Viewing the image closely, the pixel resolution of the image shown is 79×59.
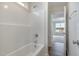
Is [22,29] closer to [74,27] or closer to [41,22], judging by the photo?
[41,22]

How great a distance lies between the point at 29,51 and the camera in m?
1.44

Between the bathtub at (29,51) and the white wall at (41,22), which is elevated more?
the white wall at (41,22)

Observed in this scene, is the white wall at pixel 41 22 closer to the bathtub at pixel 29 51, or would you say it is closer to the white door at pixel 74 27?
the bathtub at pixel 29 51

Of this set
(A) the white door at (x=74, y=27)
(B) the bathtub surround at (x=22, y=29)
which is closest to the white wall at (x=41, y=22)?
(B) the bathtub surround at (x=22, y=29)

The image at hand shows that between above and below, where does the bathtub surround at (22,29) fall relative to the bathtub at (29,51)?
above

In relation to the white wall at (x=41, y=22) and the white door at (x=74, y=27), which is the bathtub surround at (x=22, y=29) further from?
the white door at (x=74, y=27)

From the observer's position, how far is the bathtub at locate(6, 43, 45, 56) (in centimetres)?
136

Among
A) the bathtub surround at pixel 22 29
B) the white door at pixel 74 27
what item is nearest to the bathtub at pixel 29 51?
the bathtub surround at pixel 22 29

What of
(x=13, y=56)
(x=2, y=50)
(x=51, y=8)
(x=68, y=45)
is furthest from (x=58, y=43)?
(x=2, y=50)

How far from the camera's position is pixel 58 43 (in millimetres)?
1396

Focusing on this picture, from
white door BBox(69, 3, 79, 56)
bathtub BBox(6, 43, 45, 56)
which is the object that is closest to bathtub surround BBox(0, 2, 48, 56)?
bathtub BBox(6, 43, 45, 56)

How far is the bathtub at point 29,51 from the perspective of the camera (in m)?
1.36

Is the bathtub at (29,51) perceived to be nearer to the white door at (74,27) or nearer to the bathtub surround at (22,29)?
the bathtub surround at (22,29)

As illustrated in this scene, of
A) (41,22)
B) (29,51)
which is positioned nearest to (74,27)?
(41,22)
